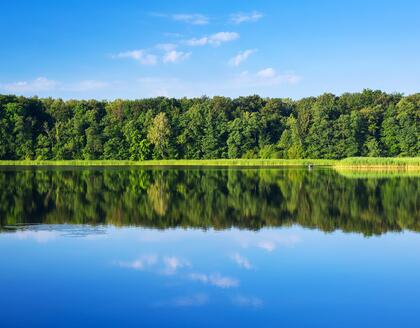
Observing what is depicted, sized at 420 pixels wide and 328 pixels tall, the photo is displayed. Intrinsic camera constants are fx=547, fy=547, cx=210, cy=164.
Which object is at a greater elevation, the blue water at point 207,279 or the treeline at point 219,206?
the blue water at point 207,279

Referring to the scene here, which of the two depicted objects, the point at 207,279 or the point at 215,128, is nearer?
the point at 207,279

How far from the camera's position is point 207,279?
34.0 feet

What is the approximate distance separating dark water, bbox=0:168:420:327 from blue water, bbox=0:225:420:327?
0.08ft

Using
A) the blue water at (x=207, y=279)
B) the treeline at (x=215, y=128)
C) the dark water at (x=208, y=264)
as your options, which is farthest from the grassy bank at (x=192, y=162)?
the blue water at (x=207, y=279)

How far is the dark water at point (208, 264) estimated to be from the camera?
27.8ft

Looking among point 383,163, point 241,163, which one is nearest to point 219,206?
point 383,163

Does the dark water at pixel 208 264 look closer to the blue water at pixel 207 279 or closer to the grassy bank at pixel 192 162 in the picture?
the blue water at pixel 207 279

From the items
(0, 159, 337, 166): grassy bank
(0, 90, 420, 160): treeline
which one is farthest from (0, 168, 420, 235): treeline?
(0, 90, 420, 160): treeline

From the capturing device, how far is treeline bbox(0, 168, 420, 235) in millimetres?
17609

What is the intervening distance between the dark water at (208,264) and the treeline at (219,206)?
93 mm

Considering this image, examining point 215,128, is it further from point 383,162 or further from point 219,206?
point 219,206

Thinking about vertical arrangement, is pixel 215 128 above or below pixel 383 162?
above

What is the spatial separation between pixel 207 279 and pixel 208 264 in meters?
1.29

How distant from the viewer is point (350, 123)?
65875 mm
